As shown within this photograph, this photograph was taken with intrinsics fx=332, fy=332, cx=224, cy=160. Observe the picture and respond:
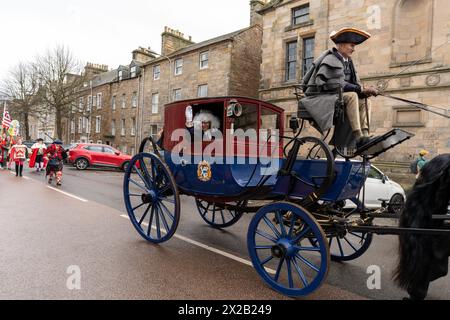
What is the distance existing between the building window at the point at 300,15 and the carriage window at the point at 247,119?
15998mm

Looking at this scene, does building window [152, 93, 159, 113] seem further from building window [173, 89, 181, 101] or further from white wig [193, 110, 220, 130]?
white wig [193, 110, 220, 130]

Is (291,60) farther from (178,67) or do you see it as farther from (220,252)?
(220,252)

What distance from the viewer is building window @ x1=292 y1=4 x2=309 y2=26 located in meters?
18.6

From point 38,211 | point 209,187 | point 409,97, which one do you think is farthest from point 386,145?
point 409,97

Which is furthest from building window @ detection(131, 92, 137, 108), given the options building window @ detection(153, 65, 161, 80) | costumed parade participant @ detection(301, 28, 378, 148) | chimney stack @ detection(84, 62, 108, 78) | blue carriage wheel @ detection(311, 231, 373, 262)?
costumed parade participant @ detection(301, 28, 378, 148)

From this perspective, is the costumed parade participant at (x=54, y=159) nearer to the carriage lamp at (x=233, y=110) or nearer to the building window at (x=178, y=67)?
the carriage lamp at (x=233, y=110)

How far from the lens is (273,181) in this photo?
4.38 metres

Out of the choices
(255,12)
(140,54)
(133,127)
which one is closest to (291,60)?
(255,12)

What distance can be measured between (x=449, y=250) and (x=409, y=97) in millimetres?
13315

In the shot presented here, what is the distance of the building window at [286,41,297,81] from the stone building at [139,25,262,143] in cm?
522

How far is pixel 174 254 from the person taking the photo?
454 centimetres

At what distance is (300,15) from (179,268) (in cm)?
1830
